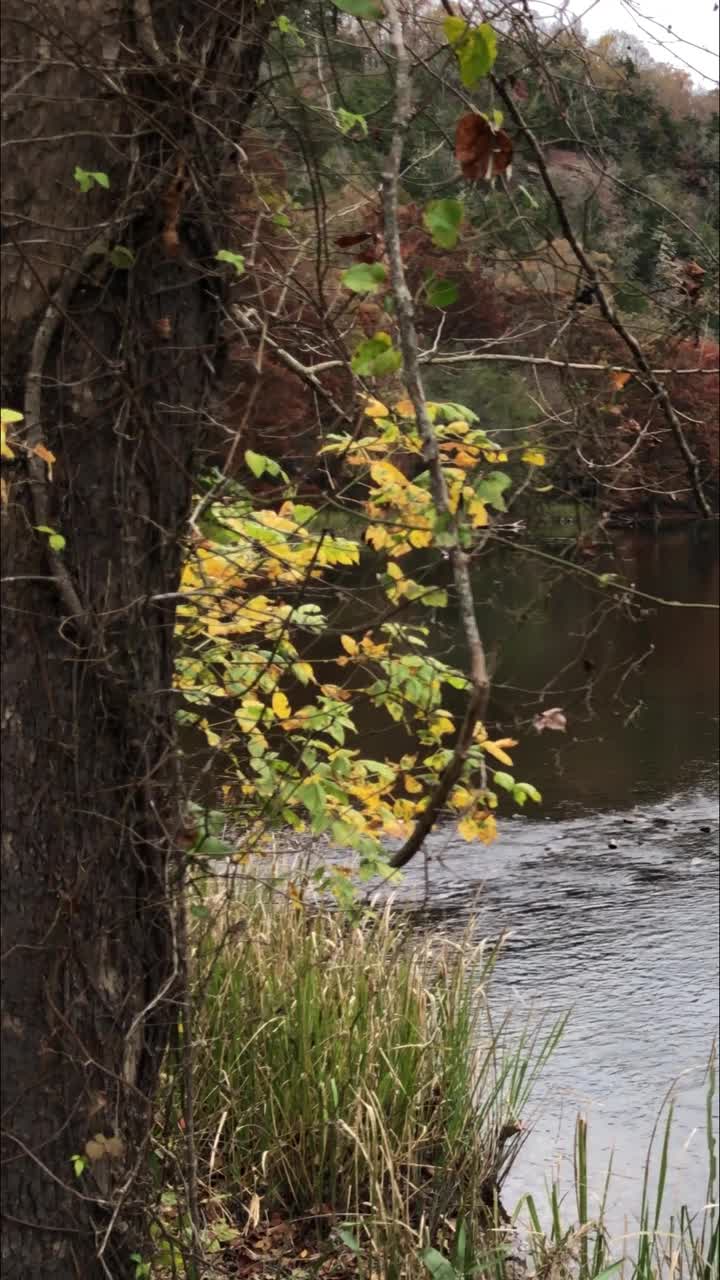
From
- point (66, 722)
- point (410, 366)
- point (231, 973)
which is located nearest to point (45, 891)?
point (66, 722)

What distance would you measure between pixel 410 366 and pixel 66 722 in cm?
108

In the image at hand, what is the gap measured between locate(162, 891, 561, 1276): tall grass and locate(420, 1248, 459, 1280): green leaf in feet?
2.12

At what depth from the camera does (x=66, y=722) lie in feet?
8.78

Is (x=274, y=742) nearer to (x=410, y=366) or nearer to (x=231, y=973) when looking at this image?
(x=231, y=973)

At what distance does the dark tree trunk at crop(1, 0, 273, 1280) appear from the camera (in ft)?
8.56

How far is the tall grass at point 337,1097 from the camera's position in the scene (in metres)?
4.43

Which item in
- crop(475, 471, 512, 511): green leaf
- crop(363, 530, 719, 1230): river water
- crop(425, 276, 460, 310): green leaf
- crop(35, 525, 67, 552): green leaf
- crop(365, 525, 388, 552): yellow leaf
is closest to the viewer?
crop(425, 276, 460, 310): green leaf

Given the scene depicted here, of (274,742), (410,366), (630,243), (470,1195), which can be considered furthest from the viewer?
(274,742)

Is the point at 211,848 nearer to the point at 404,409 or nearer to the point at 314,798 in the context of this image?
the point at 314,798

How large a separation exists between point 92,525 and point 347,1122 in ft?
8.36

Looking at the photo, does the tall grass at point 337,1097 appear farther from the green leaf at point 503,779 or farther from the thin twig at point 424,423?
the thin twig at point 424,423

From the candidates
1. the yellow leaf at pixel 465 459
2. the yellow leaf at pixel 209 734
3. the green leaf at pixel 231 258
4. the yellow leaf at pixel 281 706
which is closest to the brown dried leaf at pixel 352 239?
the green leaf at pixel 231 258

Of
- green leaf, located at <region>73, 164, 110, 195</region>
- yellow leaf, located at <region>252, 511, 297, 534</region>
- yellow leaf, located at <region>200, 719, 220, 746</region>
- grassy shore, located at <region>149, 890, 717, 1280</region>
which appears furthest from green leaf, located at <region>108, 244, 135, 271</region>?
grassy shore, located at <region>149, 890, 717, 1280</region>

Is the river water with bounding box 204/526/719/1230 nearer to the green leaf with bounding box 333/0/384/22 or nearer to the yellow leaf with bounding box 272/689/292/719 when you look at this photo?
the yellow leaf with bounding box 272/689/292/719
